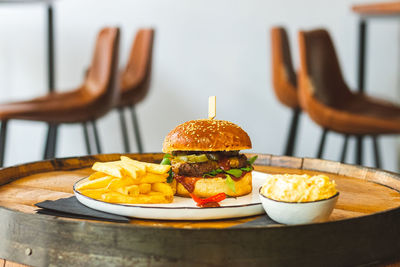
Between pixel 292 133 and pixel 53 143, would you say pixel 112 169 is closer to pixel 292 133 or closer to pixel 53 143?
pixel 53 143

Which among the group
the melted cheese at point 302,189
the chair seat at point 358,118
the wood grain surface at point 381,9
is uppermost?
the wood grain surface at point 381,9

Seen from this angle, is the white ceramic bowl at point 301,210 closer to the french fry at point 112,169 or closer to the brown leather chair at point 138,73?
the french fry at point 112,169

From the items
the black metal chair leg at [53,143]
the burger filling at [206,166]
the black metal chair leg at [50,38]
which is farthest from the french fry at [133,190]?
the black metal chair leg at [50,38]

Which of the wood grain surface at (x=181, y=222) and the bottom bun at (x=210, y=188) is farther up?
the bottom bun at (x=210, y=188)

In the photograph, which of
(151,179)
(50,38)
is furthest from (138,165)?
(50,38)

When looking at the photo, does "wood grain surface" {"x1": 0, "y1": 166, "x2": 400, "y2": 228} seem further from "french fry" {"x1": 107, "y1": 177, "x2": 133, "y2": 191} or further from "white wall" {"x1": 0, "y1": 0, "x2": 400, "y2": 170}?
"white wall" {"x1": 0, "y1": 0, "x2": 400, "y2": 170}

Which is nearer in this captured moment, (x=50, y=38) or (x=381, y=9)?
(x=381, y=9)

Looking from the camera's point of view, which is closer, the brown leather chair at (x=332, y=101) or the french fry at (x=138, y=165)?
the french fry at (x=138, y=165)
